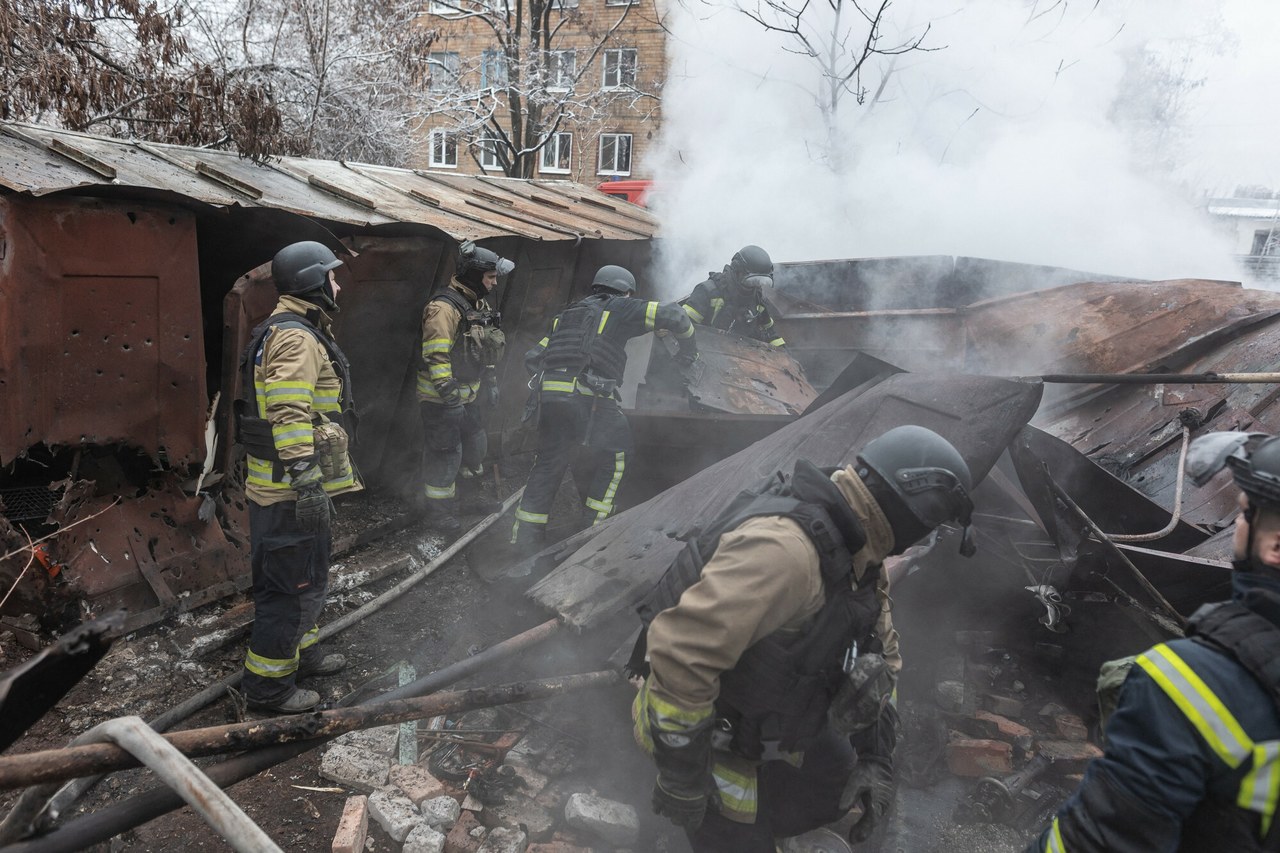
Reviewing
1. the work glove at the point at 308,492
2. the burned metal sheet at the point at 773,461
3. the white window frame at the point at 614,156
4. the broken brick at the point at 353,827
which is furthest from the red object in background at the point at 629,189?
the broken brick at the point at 353,827

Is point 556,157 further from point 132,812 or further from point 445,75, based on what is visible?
point 132,812

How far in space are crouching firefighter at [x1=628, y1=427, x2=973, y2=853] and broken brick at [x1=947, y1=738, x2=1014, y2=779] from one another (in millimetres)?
1360

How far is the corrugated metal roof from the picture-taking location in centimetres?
369

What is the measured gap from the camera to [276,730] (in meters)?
1.99

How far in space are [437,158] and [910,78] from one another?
52.8ft

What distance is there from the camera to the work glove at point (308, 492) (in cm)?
322

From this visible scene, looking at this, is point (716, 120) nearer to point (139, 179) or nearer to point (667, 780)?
point (139, 179)

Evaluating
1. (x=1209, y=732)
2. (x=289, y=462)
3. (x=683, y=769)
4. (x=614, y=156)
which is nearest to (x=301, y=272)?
(x=289, y=462)

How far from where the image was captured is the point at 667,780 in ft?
6.42

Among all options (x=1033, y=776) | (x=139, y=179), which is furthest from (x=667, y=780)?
(x=139, y=179)

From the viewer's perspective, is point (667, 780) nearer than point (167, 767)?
No

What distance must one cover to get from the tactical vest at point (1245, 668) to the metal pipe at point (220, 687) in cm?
237

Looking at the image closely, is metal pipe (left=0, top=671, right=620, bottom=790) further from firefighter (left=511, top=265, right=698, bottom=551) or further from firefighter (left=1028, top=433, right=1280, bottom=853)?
firefighter (left=511, top=265, right=698, bottom=551)

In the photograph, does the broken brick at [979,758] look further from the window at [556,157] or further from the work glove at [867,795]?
the window at [556,157]
